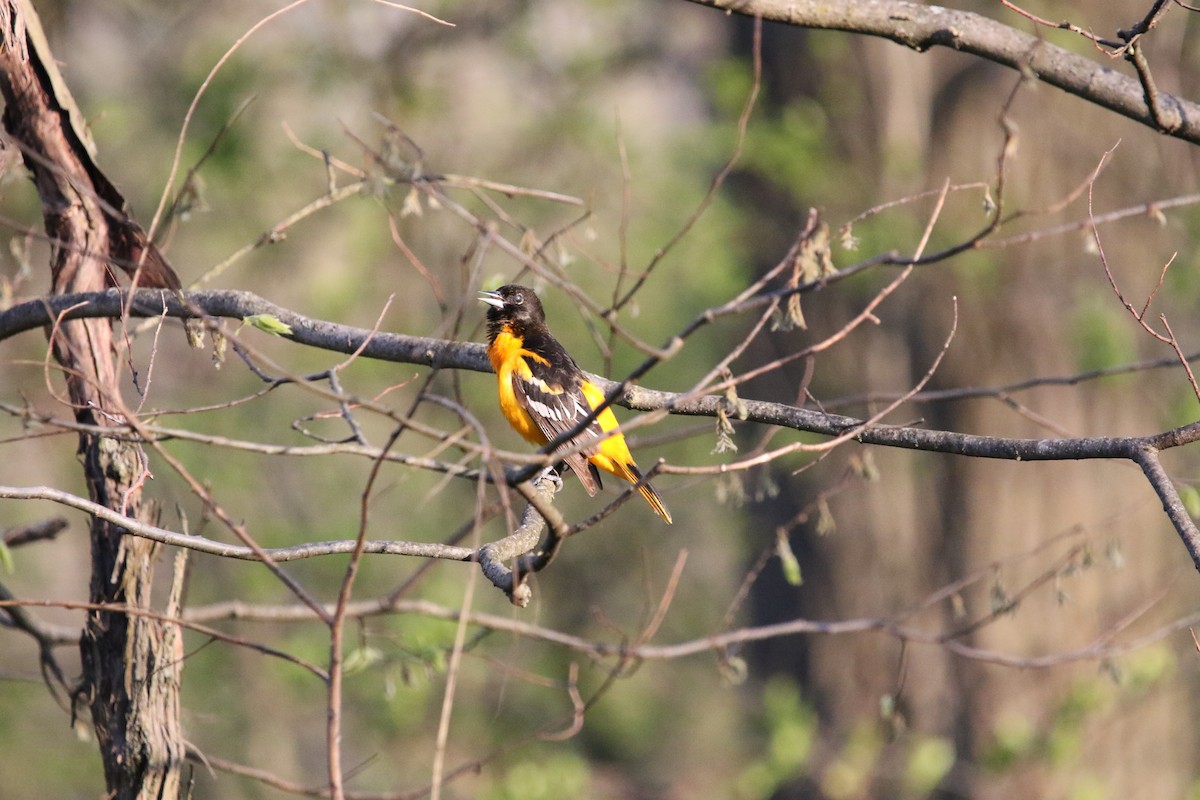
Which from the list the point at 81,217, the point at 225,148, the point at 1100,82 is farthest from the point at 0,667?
the point at 1100,82

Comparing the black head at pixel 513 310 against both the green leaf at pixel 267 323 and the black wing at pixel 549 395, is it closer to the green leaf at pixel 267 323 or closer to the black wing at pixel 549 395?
the black wing at pixel 549 395

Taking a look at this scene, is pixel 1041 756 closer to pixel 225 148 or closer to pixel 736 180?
pixel 736 180

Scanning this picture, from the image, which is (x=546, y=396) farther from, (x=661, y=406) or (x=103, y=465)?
(x=103, y=465)

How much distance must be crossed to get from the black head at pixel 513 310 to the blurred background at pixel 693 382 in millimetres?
339

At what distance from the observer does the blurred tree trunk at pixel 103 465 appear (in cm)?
371

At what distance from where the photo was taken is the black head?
6.13m

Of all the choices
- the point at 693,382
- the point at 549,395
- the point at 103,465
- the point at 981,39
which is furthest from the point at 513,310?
the point at 693,382

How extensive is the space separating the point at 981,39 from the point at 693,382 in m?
7.68

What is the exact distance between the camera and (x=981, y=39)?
12.4ft

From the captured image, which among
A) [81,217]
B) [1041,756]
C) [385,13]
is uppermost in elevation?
[385,13]

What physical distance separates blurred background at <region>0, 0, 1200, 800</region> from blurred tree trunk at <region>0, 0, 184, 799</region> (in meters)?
1.22

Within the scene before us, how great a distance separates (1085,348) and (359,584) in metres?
7.32

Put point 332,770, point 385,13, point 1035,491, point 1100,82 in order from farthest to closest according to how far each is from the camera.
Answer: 1. point 385,13
2. point 1035,491
3. point 1100,82
4. point 332,770

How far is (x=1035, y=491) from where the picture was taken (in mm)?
8891
